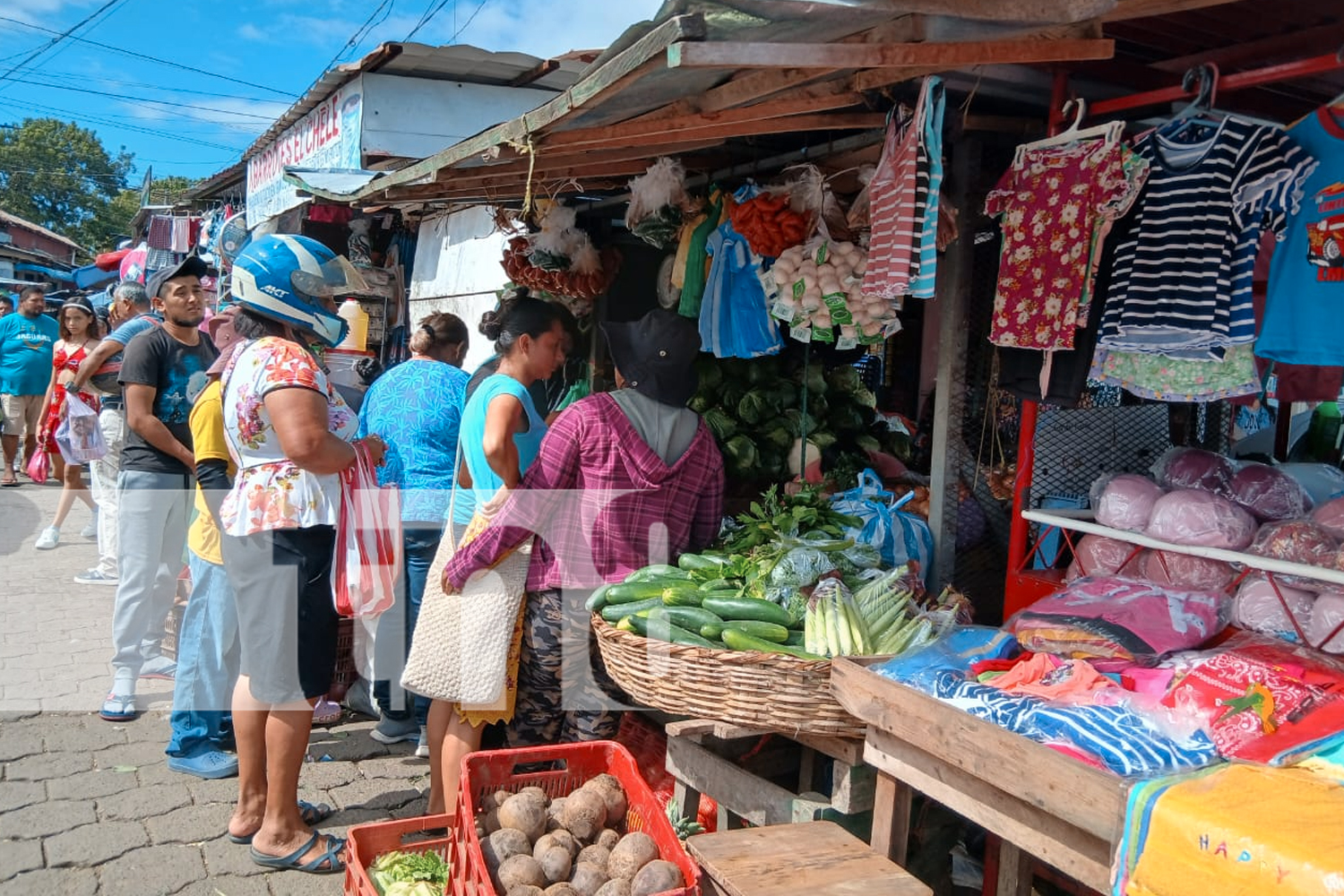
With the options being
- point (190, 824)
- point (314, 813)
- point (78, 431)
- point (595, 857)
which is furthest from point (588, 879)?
point (78, 431)

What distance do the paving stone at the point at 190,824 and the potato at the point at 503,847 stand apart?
1.92 m

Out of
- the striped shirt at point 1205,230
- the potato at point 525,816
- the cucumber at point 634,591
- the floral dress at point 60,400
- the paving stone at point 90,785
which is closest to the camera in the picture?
the potato at point 525,816

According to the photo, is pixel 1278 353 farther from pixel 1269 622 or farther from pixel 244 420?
pixel 244 420

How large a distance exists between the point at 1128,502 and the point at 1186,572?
30cm

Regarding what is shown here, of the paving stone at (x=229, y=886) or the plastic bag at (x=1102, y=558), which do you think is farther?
the paving stone at (x=229, y=886)

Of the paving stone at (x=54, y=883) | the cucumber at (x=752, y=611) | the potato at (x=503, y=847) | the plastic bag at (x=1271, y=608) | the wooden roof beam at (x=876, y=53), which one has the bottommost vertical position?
the paving stone at (x=54, y=883)

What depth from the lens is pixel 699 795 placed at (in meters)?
3.45

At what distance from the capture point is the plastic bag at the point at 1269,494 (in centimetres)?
312


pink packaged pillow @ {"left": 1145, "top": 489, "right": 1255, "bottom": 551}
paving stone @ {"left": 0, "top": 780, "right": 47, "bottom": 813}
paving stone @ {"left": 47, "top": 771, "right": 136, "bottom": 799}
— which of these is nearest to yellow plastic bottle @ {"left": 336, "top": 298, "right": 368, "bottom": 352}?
paving stone @ {"left": 47, "top": 771, "right": 136, "bottom": 799}

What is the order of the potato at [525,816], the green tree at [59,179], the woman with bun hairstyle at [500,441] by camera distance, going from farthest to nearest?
the green tree at [59,179] → the woman with bun hairstyle at [500,441] → the potato at [525,816]

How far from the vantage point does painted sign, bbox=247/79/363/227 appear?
10.8 m

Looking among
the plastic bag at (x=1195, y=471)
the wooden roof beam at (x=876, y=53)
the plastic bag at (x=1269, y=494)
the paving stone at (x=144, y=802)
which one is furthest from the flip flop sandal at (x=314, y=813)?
the plastic bag at (x=1269, y=494)

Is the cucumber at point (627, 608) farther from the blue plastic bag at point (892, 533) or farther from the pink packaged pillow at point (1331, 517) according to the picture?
the pink packaged pillow at point (1331, 517)

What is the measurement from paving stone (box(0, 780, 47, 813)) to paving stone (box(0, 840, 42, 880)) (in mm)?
341
